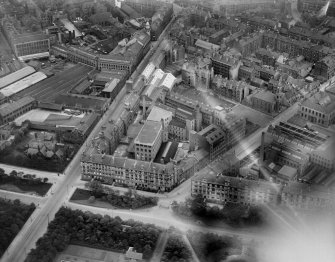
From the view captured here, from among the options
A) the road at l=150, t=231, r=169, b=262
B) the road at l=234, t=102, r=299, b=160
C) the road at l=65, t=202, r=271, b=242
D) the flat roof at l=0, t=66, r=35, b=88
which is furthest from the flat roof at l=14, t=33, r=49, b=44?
the road at l=150, t=231, r=169, b=262

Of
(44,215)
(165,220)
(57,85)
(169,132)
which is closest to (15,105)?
(57,85)

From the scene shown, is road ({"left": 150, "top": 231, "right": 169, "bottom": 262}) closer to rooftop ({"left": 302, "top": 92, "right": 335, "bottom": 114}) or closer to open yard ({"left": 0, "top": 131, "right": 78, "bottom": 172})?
open yard ({"left": 0, "top": 131, "right": 78, "bottom": 172})

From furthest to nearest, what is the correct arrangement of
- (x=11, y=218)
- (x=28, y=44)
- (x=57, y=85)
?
(x=28, y=44)
(x=57, y=85)
(x=11, y=218)

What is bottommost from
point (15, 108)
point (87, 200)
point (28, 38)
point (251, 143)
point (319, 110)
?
point (87, 200)

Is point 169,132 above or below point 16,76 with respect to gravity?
below

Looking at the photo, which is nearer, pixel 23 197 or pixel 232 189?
pixel 232 189

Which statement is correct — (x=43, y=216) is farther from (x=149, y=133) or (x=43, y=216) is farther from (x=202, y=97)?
(x=202, y=97)

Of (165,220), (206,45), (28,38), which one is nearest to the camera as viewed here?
(165,220)
